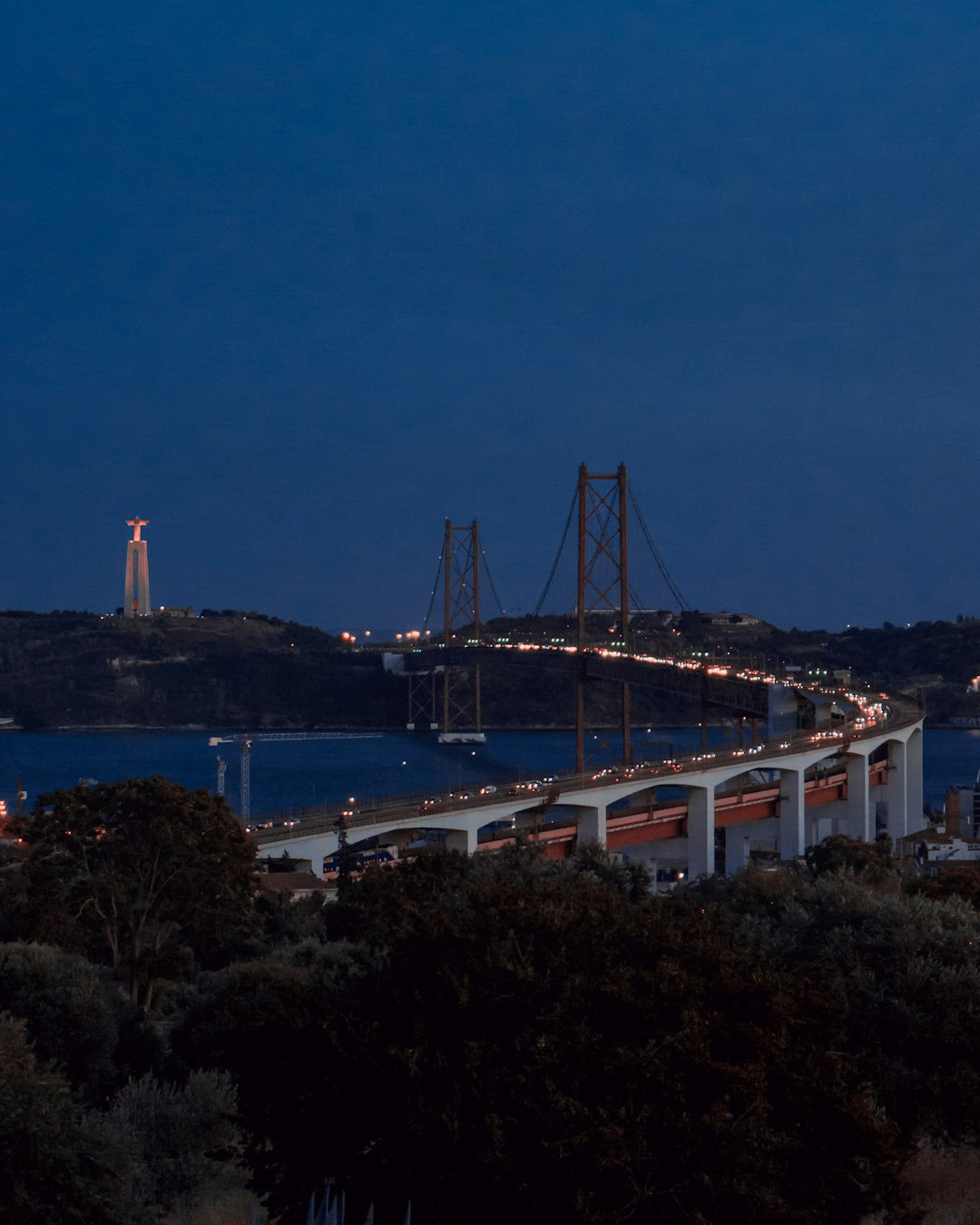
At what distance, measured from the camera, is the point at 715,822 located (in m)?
27.5

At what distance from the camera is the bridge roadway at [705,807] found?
20688 millimetres

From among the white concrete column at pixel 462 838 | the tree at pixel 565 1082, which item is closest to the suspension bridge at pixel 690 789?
the white concrete column at pixel 462 838

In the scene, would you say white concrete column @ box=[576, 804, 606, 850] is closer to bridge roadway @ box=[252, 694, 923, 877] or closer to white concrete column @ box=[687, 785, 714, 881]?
bridge roadway @ box=[252, 694, 923, 877]

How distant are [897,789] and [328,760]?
24.6m

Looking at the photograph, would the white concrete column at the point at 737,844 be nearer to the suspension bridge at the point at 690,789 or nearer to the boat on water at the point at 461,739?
the suspension bridge at the point at 690,789

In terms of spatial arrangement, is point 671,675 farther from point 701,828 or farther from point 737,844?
point 701,828

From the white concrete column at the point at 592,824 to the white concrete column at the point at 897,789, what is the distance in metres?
11.6

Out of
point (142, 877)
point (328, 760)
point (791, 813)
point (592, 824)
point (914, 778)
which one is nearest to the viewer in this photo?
point (142, 877)

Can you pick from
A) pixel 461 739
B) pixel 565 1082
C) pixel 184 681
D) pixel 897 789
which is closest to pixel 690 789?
pixel 897 789

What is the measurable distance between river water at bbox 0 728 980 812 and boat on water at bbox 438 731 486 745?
572 millimetres

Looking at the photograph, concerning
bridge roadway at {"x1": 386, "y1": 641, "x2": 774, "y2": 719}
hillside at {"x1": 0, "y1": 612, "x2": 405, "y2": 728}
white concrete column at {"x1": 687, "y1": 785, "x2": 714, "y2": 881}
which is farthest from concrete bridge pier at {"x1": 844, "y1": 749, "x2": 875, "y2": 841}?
hillside at {"x1": 0, "y1": 612, "x2": 405, "y2": 728}

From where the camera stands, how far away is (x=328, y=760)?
→ 176 ft

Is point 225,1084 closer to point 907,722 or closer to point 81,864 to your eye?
point 81,864

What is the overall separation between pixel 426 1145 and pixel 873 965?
7.58ft
